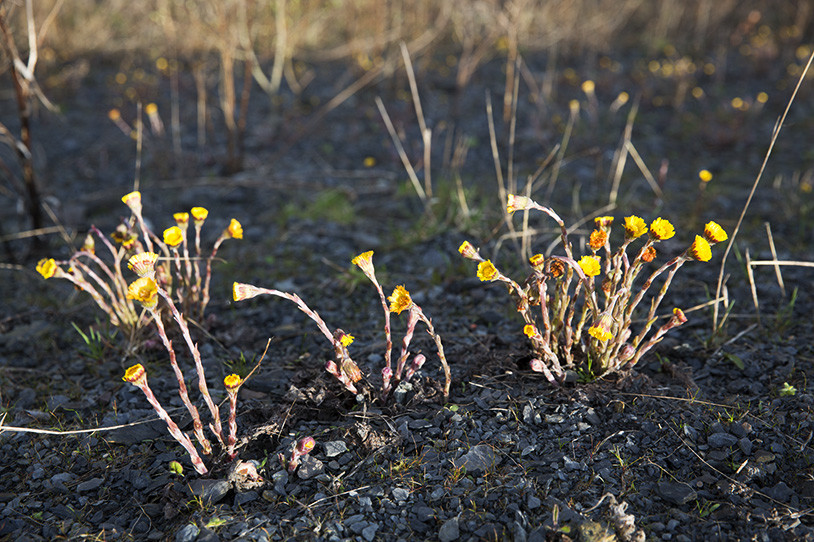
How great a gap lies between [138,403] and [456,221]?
6.22ft

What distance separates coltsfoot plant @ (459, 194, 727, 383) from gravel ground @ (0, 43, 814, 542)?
0.10 metres

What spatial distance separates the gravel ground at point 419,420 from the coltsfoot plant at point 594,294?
96 millimetres

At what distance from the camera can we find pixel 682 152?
4680 mm

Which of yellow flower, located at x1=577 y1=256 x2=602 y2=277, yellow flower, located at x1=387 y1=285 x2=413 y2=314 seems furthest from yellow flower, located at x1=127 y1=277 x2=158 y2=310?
yellow flower, located at x1=577 y1=256 x2=602 y2=277

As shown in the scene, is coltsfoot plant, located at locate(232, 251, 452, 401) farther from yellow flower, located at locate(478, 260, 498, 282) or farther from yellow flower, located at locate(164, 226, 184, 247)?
yellow flower, located at locate(164, 226, 184, 247)

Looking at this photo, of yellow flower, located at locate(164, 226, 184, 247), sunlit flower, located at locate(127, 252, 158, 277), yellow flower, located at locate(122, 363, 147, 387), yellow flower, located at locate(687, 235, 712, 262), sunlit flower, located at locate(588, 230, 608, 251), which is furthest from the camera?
yellow flower, located at locate(164, 226, 184, 247)

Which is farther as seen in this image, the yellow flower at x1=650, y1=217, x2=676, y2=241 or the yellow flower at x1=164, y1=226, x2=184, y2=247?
the yellow flower at x1=164, y1=226, x2=184, y2=247

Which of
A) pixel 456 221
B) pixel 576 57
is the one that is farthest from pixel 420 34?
pixel 456 221

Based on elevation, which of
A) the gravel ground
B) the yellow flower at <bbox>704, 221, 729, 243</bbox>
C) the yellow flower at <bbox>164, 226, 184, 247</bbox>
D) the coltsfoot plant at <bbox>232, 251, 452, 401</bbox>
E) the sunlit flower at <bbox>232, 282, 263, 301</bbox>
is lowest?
the gravel ground

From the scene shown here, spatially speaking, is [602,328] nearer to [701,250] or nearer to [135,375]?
[701,250]

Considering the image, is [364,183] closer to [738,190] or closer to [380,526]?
[738,190]

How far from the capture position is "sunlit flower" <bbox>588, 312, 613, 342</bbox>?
180cm

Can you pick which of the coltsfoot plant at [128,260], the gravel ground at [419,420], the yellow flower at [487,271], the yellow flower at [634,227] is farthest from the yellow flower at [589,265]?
the coltsfoot plant at [128,260]

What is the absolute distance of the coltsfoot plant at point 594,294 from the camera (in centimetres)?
180
